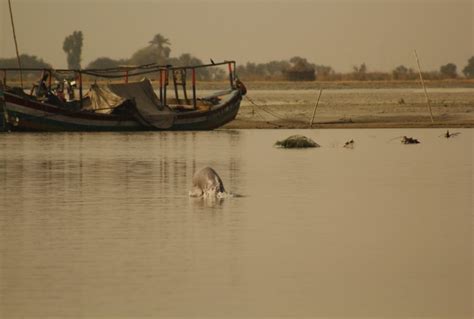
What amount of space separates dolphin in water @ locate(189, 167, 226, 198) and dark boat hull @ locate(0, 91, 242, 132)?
21.2 metres

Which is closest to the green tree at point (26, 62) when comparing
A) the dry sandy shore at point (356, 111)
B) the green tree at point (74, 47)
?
the green tree at point (74, 47)

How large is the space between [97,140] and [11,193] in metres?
17.2

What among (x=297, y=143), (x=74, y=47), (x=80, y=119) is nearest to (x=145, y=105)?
(x=80, y=119)

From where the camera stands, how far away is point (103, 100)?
44.2 metres

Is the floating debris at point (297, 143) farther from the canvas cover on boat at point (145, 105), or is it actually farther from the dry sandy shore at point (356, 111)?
the dry sandy shore at point (356, 111)

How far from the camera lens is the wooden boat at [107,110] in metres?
42.6

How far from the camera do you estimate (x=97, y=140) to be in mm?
39625

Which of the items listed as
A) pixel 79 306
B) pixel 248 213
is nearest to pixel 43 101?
pixel 248 213

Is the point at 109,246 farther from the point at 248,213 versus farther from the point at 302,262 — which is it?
the point at 248,213

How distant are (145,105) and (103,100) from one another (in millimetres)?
1381

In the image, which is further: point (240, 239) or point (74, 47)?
point (74, 47)

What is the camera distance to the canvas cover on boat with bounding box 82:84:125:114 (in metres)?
43.7

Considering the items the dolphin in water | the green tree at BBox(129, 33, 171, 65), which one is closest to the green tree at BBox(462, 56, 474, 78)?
the green tree at BBox(129, 33, 171, 65)

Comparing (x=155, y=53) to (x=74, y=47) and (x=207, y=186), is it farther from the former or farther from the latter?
(x=207, y=186)
